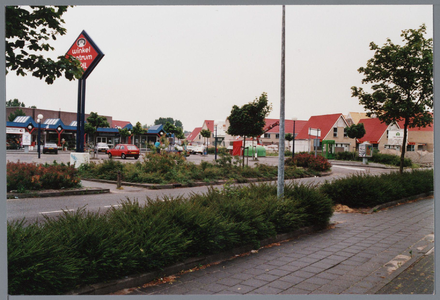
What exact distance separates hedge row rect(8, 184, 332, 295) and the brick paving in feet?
1.03

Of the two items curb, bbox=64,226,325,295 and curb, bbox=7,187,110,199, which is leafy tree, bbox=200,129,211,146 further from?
curb, bbox=7,187,110,199

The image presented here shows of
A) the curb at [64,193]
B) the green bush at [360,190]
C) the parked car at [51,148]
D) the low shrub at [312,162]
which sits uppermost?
A: the parked car at [51,148]

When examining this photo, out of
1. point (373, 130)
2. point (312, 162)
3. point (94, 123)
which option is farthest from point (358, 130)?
point (94, 123)

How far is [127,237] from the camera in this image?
4359mm

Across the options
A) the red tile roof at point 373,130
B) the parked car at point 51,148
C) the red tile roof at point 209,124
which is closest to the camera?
the red tile roof at point 209,124

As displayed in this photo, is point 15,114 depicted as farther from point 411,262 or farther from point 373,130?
point 373,130

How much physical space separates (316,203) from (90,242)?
5.10m

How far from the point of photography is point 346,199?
10688 millimetres

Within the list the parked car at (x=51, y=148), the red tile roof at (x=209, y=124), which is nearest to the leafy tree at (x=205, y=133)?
the red tile roof at (x=209, y=124)

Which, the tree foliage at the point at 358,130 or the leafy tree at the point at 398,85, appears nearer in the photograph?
the tree foliage at the point at 358,130

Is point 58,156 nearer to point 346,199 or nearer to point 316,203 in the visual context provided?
point 316,203

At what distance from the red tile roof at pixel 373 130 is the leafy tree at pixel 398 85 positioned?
0.86 feet

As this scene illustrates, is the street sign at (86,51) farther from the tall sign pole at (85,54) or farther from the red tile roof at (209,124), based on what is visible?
the red tile roof at (209,124)

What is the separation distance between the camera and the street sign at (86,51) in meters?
5.17
